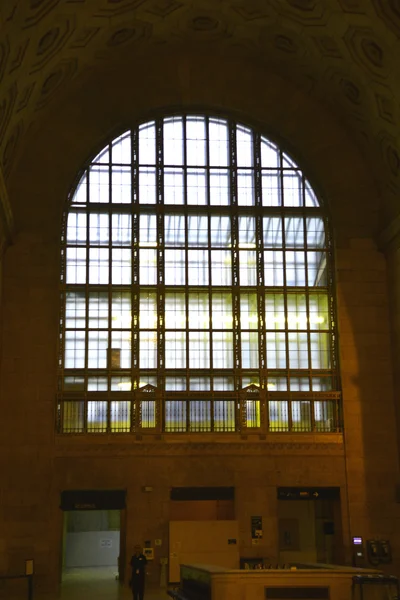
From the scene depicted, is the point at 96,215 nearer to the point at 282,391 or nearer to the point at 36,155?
the point at 36,155

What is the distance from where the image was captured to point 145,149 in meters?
27.9

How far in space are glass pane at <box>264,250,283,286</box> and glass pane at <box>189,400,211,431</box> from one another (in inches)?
182

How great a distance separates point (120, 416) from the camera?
25.7 meters

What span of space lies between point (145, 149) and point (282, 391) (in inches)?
374

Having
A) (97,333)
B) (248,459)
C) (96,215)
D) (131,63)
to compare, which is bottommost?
(248,459)

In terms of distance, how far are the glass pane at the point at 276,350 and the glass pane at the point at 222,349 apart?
1.26 metres

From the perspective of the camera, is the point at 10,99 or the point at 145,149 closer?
the point at 10,99

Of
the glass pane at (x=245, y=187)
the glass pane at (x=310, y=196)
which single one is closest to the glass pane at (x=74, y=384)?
the glass pane at (x=245, y=187)

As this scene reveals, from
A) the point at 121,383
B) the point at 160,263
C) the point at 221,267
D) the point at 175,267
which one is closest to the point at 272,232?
the point at 221,267

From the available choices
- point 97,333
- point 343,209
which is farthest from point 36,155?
point 343,209

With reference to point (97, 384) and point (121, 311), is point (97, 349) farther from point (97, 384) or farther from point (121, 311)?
point (121, 311)

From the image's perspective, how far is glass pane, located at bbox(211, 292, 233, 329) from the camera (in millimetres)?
26766

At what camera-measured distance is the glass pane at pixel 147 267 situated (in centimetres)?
2692

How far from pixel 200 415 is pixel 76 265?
6448 mm
